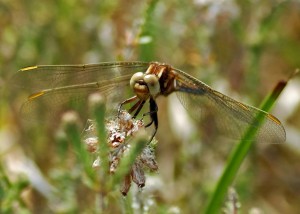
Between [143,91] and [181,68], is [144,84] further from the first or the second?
[181,68]

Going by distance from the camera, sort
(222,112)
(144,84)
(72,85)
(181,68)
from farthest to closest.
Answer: (181,68)
(72,85)
(222,112)
(144,84)

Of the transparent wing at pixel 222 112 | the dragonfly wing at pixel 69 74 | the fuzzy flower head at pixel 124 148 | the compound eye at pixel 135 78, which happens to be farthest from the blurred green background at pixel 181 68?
the fuzzy flower head at pixel 124 148

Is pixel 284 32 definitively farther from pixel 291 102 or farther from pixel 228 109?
pixel 228 109

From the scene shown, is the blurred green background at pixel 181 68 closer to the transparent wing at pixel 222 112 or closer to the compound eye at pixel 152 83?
the transparent wing at pixel 222 112

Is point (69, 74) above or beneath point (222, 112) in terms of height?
beneath

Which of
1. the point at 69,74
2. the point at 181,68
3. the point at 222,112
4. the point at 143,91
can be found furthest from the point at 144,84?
the point at 181,68

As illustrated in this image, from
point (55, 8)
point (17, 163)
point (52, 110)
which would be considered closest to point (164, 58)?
point (55, 8)
